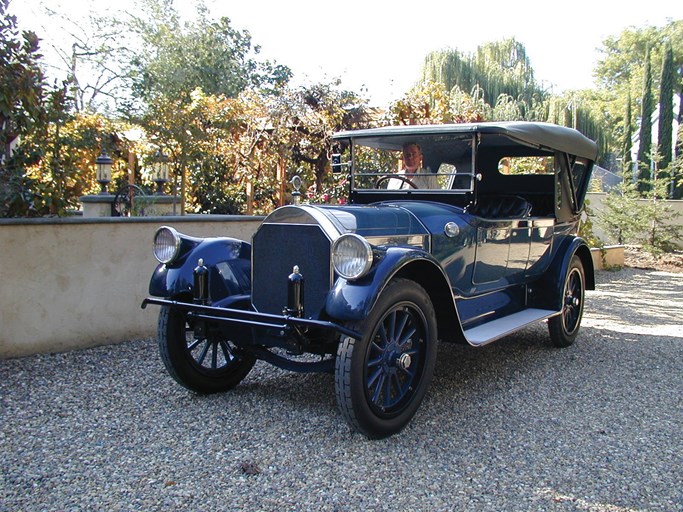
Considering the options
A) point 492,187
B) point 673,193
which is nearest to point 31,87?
point 492,187

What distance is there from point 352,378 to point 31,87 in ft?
10.9

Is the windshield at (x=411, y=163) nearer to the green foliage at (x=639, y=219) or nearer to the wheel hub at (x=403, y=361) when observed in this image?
the wheel hub at (x=403, y=361)

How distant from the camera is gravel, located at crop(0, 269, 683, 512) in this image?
2656mm

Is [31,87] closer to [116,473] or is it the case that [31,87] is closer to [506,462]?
[116,473]

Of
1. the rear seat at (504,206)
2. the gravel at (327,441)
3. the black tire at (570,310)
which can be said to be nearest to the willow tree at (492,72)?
the black tire at (570,310)

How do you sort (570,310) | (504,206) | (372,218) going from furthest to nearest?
(570,310) < (504,206) < (372,218)

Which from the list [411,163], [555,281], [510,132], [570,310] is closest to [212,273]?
[411,163]

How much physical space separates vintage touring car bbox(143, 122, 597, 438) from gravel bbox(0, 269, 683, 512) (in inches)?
11.2

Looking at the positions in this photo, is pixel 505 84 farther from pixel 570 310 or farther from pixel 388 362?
pixel 388 362

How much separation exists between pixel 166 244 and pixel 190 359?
748mm

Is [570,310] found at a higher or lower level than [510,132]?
lower

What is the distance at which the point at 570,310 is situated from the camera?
5562mm

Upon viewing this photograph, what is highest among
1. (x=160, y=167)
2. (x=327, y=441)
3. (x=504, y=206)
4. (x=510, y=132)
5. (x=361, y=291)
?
(x=160, y=167)

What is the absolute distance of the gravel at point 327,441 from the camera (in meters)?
2.66
